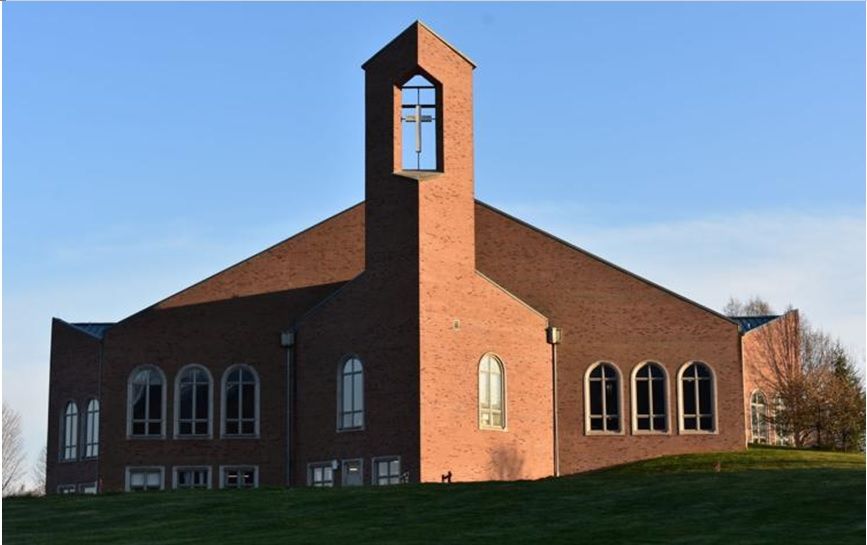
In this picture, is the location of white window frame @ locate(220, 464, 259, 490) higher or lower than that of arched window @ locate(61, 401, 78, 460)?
lower

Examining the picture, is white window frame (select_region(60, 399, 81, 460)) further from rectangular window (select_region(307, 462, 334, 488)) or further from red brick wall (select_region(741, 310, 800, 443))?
red brick wall (select_region(741, 310, 800, 443))

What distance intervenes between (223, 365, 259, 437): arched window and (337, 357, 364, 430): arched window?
467cm

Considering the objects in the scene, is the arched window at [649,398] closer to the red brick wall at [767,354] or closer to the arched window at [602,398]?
the arched window at [602,398]

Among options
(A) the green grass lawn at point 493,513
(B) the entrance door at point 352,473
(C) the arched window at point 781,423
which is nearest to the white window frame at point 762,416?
(C) the arched window at point 781,423

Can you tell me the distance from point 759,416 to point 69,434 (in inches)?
972

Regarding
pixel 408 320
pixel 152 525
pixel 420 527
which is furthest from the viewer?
pixel 408 320

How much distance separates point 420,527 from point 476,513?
1.90m

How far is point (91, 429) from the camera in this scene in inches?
2089

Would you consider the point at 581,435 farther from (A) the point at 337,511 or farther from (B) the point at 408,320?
(A) the point at 337,511

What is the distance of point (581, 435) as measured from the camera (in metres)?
50.1

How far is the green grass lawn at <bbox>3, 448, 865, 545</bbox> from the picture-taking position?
26472 millimetres

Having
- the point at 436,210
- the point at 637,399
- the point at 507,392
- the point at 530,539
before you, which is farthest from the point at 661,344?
the point at 530,539

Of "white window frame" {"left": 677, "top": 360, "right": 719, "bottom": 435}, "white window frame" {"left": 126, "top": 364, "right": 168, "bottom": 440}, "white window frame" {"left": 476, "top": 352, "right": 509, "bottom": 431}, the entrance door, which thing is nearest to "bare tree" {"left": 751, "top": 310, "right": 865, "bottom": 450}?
"white window frame" {"left": 677, "top": 360, "right": 719, "bottom": 435}

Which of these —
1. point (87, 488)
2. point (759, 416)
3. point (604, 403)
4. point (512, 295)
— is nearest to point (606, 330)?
Result: point (604, 403)
